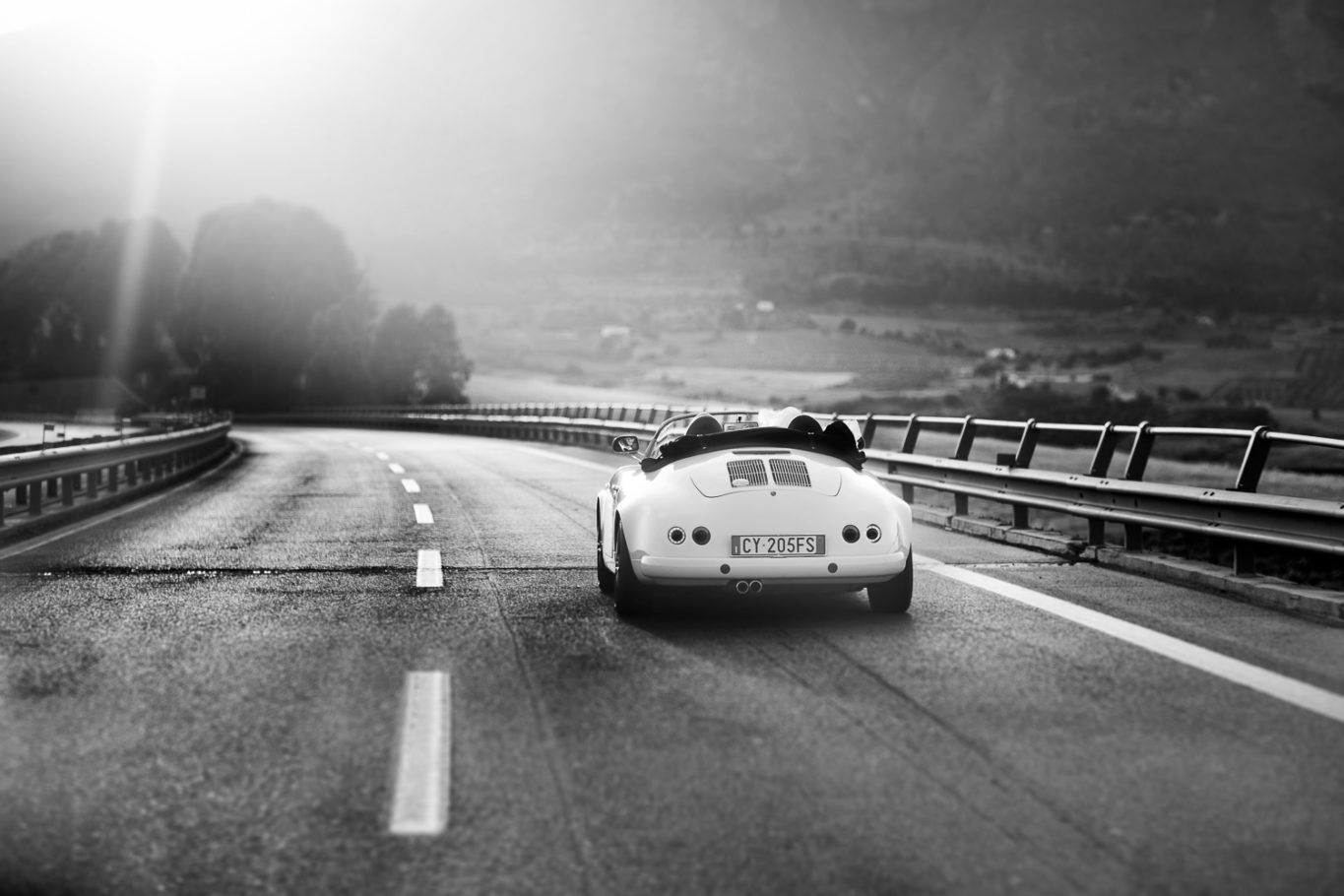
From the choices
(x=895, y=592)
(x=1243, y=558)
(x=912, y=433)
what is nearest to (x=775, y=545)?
(x=895, y=592)

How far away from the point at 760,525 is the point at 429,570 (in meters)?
3.46

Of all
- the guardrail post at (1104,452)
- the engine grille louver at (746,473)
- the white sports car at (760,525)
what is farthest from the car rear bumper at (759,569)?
the guardrail post at (1104,452)

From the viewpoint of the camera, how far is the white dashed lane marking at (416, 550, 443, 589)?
31.3 feet

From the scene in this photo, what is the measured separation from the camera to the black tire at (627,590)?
801cm

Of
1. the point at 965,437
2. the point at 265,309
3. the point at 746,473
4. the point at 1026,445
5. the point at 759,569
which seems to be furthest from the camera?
the point at 265,309

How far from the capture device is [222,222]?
97250 mm

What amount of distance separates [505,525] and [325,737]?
Answer: 8.67 m

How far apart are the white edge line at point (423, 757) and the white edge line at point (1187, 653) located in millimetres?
3557

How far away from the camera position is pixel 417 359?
113125mm

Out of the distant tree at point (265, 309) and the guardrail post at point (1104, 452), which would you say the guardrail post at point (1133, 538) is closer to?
the guardrail post at point (1104, 452)

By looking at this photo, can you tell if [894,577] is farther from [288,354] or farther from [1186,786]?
[288,354]

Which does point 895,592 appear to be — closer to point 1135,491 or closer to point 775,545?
point 775,545

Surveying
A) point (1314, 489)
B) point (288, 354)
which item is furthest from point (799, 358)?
point (1314, 489)

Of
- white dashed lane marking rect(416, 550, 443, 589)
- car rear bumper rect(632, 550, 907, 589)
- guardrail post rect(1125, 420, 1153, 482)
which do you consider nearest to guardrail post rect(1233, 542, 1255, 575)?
guardrail post rect(1125, 420, 1153, 482)
